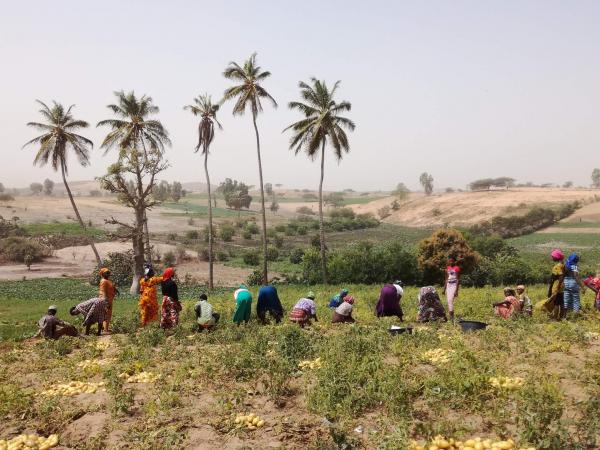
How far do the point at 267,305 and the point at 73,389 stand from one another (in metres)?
6.26

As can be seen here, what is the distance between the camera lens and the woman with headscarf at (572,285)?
11.7 m

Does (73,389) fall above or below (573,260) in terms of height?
below

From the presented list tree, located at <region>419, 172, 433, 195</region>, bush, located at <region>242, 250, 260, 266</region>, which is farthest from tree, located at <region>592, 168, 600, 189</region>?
bush, located at <region>242, 250, 260, 266</region>

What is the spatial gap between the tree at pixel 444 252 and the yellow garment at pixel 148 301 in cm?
2586

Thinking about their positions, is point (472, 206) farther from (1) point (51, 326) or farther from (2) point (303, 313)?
(1) point (51, 326)

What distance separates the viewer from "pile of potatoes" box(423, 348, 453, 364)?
8.17m

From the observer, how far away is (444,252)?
1353 inches

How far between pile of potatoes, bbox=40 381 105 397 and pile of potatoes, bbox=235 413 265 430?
3308mm

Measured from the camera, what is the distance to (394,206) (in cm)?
13175

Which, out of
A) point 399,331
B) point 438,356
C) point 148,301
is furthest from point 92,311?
point 438,356

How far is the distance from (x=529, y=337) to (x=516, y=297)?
3504mm

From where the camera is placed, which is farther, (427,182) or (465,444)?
(427,182)

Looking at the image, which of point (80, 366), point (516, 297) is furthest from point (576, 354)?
point (80, 366)

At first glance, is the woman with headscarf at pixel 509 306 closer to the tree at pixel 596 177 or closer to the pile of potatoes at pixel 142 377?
the pile of potatoes at pixel 142 377
